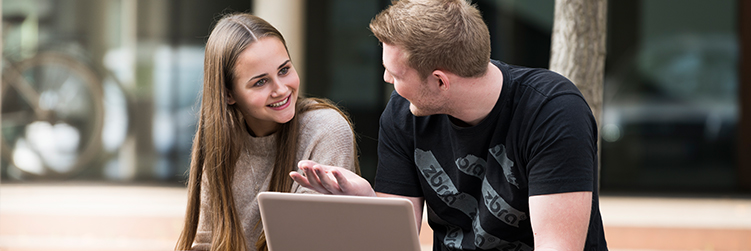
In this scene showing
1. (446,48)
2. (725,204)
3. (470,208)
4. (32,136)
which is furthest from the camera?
(32,136)

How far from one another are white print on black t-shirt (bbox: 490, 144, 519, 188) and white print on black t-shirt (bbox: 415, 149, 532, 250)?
59 mm

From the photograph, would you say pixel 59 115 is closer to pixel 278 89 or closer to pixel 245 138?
pixel 245 138

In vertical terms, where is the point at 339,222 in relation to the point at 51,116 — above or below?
above

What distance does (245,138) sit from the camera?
2.41 metres

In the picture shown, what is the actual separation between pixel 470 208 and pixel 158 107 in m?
4.92

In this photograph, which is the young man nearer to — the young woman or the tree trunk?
the young woman

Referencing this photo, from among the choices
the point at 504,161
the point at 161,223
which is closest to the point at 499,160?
the point at 504,161

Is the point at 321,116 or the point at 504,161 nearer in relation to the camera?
the point at 504,161

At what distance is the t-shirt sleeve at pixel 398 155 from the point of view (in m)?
2.13

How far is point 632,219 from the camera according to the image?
450 centimetres

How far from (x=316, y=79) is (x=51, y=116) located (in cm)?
253

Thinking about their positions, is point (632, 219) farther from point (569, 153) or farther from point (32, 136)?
point (32, 136)

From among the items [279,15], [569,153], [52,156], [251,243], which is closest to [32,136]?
[52,156]

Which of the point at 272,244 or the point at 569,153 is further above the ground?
the point at 569,153
